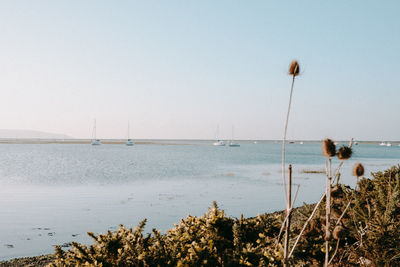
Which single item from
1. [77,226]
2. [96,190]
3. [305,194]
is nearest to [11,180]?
[96,190]

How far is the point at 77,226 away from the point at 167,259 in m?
11.4

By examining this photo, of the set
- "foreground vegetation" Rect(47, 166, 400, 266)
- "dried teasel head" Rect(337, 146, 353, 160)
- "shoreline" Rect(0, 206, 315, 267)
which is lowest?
"shoreline" Rect(0, 206, 315, 267)

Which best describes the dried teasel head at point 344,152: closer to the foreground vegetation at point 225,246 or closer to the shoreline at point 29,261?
the foreground vegetation at point 225,246

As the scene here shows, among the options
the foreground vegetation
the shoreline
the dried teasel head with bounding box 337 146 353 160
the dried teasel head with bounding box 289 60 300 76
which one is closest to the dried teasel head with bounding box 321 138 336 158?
the dried teasel head with bounding box 337 146 353 160

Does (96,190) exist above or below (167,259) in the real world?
below

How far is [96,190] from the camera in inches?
965

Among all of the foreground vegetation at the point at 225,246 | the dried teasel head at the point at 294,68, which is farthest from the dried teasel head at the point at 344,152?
the foreground vegetation at the point at 225,246

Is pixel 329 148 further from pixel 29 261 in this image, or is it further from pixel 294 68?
pixel 29 261

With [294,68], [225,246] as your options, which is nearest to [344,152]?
[294,68]

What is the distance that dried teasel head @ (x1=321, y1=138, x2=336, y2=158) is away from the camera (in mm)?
1895

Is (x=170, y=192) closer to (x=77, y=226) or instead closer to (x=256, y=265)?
(x=77, y=226)

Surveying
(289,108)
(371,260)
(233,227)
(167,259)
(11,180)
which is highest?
Result: (289,108)

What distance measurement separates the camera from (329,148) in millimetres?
1900

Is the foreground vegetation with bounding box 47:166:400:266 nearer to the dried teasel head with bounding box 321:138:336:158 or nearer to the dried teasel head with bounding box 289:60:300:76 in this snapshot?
the dried teasel head with bounding box 321:138:336:158
